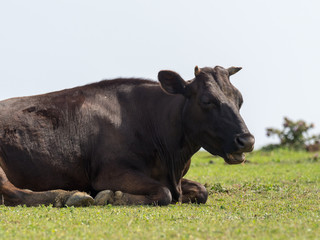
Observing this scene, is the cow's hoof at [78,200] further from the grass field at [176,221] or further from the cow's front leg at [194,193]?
the cow's front leg at [194,193]

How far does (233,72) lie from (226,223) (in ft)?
12.4

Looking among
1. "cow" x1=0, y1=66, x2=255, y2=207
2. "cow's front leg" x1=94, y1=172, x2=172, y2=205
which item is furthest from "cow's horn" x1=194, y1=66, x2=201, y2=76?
"cow's front leg" x1=94, y1=172, x2=172, y2=205

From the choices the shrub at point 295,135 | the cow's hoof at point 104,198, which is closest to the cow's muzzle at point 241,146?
the cow's hoof at point 104,198

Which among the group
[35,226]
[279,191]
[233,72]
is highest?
[233,72]

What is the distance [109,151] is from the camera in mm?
7992

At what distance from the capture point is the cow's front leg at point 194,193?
824 centimetres

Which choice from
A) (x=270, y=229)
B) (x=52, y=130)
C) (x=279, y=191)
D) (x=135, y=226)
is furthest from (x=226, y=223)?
(x=279, y=191)

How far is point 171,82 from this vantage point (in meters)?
8.31

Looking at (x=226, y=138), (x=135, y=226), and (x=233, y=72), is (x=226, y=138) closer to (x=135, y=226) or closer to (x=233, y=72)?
(x=233, y=72)

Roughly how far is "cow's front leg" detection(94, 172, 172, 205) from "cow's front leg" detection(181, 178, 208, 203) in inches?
32.0

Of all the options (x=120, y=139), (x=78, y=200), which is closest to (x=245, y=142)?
(x=120, y=139)

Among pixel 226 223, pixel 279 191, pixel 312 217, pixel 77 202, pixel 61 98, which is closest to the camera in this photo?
pixel 226 223

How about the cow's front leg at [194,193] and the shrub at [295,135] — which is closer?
the cow's front leg at [194,193]

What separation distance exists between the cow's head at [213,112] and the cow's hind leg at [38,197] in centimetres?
189
